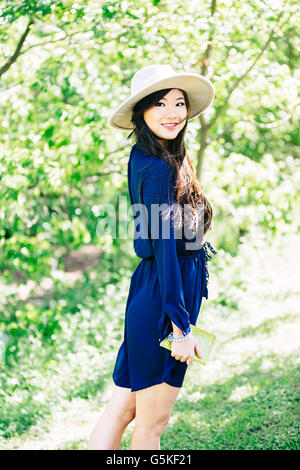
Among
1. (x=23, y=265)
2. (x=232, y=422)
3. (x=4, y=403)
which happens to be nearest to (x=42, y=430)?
(x=4, y=403)

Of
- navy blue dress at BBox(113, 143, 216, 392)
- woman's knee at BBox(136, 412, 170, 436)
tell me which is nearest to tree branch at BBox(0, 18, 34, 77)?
navy blue dress at BBox(113, 143, 216, 392)

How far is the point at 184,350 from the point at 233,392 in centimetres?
Result: 186

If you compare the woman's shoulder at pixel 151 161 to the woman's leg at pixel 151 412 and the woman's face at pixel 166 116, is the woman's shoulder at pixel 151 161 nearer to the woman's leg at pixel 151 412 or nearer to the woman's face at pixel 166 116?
the woman's face at pixel 166 116

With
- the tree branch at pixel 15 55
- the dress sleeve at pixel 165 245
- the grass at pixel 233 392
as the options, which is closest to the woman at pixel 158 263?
the dress sleeve at pixel 165 245

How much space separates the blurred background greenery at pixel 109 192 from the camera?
364 centimetres

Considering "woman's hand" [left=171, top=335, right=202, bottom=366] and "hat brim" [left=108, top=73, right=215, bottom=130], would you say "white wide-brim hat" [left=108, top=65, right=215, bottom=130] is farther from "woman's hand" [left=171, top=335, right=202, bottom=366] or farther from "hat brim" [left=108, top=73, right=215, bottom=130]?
"woman's hand" [left=171, top=335, right=202, bottom=366]

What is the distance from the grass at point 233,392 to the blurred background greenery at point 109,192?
0.04 feet

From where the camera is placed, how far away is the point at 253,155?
7379 mm

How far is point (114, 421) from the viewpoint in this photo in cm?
236

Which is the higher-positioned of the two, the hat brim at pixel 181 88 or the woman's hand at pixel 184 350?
the hat brim at pixel 181 88

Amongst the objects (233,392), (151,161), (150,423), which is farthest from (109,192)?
(150,423)

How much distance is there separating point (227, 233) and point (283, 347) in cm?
356

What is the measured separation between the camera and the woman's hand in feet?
7.03

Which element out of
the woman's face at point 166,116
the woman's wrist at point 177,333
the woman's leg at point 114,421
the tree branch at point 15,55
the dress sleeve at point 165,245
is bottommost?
the woman's leg at point 114,421
